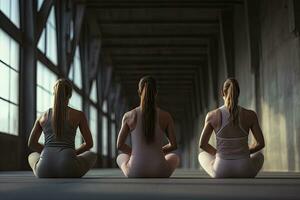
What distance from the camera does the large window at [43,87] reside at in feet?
85.2

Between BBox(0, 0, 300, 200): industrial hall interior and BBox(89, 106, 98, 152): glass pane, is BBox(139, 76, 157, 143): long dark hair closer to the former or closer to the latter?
BBox(0, 0, 300, 200): industrial hall interior

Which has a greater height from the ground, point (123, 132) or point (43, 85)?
point (43, 85)

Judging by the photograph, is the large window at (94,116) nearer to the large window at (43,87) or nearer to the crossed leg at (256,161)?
the large window at (43,87)

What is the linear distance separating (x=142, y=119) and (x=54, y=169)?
161cm

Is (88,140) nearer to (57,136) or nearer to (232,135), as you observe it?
(57,136)

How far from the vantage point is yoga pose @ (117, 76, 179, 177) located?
29.3 ft

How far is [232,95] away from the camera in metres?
8.73

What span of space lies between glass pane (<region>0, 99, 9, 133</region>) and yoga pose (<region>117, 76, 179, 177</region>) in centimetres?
1212

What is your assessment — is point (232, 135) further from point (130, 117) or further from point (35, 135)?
point (35, 135)

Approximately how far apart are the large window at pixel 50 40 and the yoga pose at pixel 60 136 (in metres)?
17.3

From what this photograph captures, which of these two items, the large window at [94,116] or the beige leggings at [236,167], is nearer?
the beige leggings at [236,167]

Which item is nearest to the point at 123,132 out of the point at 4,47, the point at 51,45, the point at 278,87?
the point at 4,47

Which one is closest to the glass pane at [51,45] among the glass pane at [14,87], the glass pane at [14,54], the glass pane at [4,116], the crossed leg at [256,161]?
the glass pane at [14,54]

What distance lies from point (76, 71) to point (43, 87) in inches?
396
